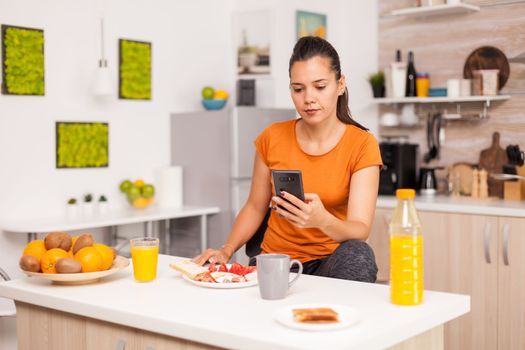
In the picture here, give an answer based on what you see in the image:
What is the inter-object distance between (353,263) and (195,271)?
48cm

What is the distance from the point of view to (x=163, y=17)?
15.9ft

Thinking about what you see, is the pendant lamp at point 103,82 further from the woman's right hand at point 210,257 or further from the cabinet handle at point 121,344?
the cabinet handle at point 121,344

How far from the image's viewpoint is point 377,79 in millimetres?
4680

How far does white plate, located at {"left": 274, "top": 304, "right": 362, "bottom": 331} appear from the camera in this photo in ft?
4.64

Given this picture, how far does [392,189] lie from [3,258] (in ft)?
7.46

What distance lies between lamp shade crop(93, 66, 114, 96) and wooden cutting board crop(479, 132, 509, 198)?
2256 mm

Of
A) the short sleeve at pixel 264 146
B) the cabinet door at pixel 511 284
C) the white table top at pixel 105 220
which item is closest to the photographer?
the short sleeve at pixel 264 146

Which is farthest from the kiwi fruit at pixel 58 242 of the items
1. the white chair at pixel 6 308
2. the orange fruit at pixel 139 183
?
the orange fruit at pixel 139 183

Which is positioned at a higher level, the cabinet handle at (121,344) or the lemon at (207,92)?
the lemon at (207,92)

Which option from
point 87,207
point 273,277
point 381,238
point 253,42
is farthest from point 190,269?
point 253,42

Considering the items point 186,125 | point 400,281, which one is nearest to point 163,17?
point 186,125

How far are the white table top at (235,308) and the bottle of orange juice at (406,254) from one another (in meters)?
0.03

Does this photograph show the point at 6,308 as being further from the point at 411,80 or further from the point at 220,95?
the point at 411,80

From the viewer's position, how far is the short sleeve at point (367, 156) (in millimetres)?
2391
